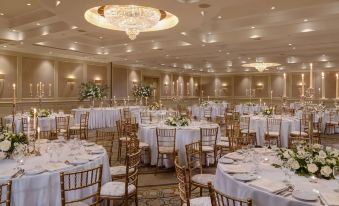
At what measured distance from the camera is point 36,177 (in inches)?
120

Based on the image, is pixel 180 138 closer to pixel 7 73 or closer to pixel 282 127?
pixel 282 127

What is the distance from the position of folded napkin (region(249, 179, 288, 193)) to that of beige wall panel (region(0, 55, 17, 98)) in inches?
468

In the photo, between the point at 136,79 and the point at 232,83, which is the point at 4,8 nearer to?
the point at 136,79

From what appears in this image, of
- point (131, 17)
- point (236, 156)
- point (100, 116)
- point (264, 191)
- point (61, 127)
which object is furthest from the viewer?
point (100, 116)

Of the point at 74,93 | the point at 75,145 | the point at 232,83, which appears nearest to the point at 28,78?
the point at 74,93

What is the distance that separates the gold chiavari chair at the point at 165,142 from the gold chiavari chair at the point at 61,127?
3.41 m

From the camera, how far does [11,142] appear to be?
12.4ft

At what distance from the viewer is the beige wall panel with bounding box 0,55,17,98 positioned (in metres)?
11.9

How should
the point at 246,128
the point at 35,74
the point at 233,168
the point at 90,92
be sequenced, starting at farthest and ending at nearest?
the point at 90,92 → the point at 35,74 → the point at 246,128 → the point at 233,168

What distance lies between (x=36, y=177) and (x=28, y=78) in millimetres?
11128

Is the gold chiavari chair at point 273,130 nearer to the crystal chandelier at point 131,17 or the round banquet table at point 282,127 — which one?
the round banquet table at point 282,127

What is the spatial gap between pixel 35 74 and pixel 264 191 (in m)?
12.8

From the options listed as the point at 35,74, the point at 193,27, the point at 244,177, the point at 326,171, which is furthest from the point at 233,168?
the point at 35,74

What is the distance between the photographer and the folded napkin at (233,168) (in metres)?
3.19
